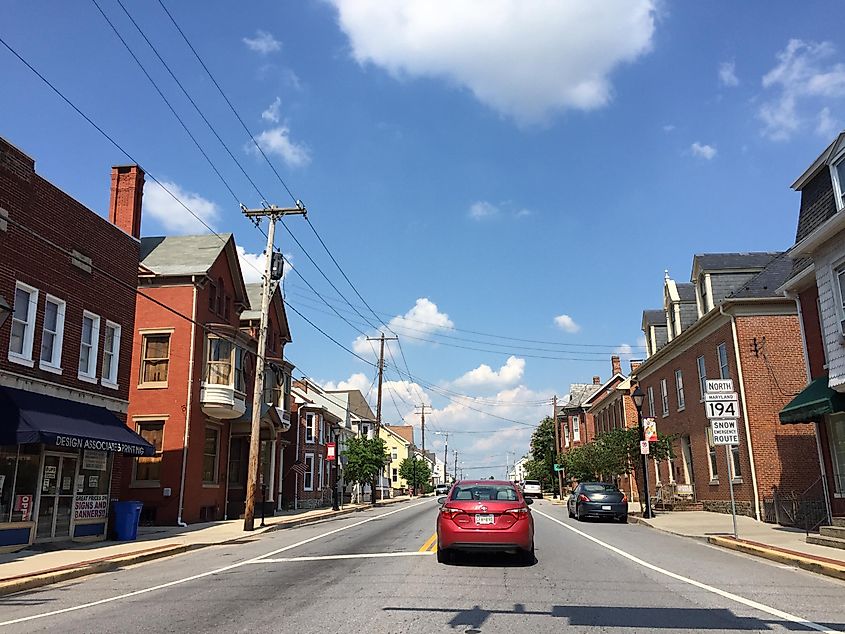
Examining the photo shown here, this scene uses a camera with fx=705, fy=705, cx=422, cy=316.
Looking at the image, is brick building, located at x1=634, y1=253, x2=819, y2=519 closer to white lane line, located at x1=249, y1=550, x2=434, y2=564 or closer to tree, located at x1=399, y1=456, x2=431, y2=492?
white lane line, located at x1=249, y1=550, x2=434, y2=564

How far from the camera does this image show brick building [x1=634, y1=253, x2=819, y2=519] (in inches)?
968

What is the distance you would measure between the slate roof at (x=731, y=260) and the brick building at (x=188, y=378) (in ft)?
64.3

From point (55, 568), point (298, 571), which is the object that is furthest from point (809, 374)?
point (55, 568)

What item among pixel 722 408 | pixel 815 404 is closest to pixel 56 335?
pixel 722 408

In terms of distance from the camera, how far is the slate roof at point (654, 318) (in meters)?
39.3

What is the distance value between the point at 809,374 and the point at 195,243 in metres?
23.6

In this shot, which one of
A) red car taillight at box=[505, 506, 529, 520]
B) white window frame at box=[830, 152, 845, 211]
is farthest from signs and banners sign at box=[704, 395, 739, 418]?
red car taillight at box=[505, 506, 529, 520]

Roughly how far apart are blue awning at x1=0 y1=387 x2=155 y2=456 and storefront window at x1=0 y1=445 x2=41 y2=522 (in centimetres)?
96

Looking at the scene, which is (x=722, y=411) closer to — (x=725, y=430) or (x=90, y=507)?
(x=725, y=430)

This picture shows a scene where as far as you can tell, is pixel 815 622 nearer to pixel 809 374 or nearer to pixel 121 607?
pixel 121 607

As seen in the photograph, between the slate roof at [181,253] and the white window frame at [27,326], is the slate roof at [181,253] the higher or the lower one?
the higher one

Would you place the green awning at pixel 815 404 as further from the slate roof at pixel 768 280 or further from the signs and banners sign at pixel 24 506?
the signs and banners sign at pixel 24 506

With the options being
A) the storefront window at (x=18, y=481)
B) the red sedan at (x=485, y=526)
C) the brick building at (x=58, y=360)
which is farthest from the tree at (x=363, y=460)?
the red sedan at (x=485, y=526)

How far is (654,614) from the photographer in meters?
8.11
